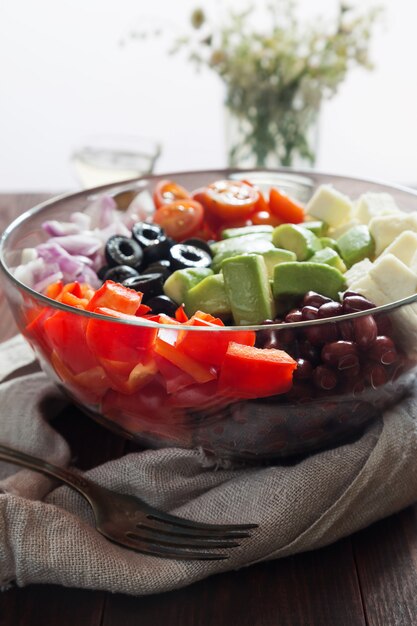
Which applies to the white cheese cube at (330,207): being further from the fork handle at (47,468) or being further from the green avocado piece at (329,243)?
the fork handle at (47,468)

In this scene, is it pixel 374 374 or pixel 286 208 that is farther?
pixel 286 208

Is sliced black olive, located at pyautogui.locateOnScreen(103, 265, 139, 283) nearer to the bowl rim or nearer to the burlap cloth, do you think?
the bowl rim

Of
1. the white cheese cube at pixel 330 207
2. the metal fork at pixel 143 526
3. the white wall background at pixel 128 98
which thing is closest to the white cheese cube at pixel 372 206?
the white cheese cube at pixel 330 207

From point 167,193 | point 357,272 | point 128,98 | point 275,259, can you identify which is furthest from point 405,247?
point 128,98

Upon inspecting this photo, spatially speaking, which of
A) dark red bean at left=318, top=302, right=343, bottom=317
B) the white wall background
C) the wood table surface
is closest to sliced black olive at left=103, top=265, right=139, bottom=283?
dark red bean at left=318, top=302, right=343, bottom=317

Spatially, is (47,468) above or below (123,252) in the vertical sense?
below

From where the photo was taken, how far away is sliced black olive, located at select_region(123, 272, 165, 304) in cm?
130

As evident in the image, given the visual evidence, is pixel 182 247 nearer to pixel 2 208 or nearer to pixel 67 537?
pixel 67 537

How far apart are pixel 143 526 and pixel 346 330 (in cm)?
35

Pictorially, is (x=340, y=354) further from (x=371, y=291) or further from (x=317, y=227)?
(x=317, y=227)

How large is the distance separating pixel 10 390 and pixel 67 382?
215mm

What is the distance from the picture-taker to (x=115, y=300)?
1188 millimetres

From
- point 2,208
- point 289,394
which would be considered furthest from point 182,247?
point 2,208

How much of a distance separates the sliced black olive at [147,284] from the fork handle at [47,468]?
28 centimetres
